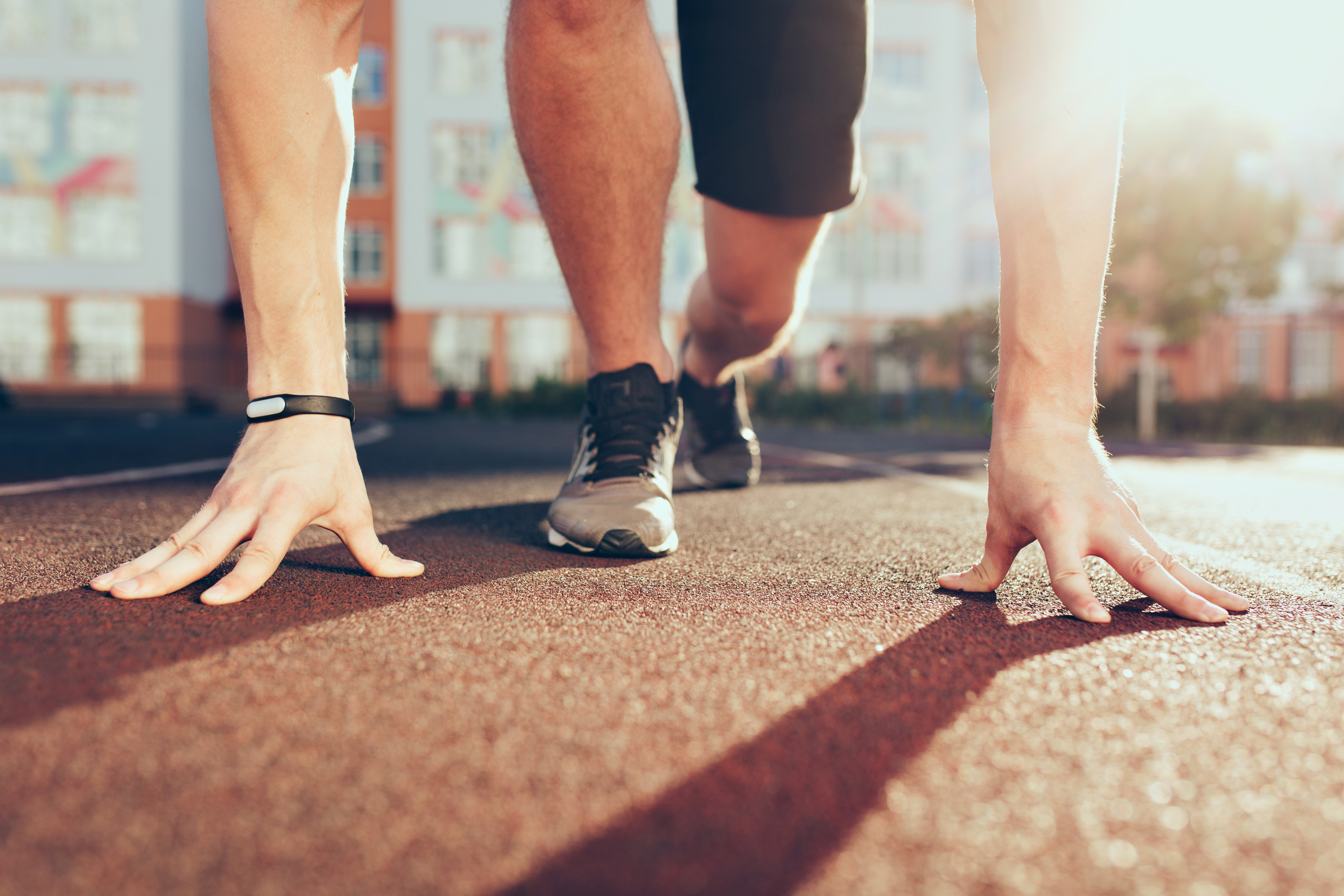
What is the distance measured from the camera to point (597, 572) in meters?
1.29

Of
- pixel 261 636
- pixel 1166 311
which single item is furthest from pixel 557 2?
pixel 1166 311

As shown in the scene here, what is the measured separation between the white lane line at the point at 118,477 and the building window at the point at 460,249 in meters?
20.3

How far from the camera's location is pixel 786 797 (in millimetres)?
559

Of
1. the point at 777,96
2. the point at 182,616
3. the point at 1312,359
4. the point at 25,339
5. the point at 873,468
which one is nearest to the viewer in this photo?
the point at 182,616

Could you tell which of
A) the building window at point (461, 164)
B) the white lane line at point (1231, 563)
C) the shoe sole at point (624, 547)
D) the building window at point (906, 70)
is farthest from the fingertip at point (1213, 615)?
the building window at point (906, 70)

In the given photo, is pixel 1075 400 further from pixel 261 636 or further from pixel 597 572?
pixel 261 636

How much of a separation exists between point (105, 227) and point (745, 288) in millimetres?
23269

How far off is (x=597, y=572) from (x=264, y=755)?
28.0 inches

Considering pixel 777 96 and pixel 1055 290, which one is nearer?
pixel 1055 290

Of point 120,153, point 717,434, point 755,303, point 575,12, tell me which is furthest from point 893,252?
point 575,12

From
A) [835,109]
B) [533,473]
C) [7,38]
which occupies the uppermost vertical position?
[7,38]

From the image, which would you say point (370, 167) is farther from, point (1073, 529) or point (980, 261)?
point (1073, 529)

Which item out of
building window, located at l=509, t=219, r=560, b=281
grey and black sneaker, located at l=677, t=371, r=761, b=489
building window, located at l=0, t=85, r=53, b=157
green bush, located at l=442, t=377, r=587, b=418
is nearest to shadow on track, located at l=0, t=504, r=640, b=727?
grey and black sneaker, located at l=677, t=371, r=761, b=489

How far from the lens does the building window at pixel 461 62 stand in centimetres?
2281
